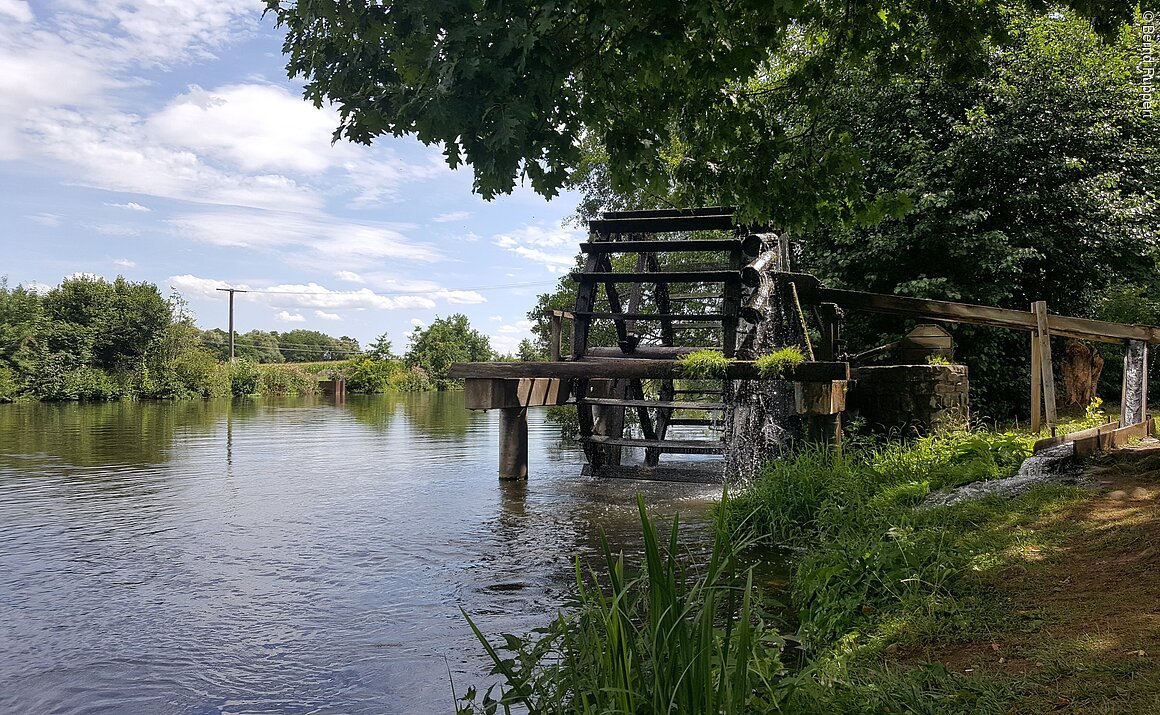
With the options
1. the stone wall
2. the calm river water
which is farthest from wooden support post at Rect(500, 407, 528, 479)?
the stone wall

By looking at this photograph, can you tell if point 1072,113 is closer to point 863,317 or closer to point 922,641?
point 863,317

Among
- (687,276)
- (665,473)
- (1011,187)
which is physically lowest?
(665,473)

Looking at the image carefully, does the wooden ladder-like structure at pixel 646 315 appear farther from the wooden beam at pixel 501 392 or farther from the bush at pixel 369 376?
the bush at pixel 369 376

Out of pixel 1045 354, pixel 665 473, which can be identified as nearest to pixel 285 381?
pixel 665 473

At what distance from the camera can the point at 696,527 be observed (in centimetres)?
666

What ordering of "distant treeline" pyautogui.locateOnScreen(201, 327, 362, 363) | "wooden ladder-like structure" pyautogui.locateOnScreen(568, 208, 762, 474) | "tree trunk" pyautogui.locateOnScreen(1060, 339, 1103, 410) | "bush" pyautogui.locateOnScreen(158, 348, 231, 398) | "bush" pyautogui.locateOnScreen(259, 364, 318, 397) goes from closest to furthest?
"wooden ladder-like structure" pyautogui.locateOnScreen(568, 208, 762, 474) → "tree trunk" pyautogui.locateOnScreen(1060, 339, 1103, 410) → "bush" pyautogui.locateOnScreen(158, 348, 231, 398) → "bush" pyautogui.locateOnScreen(259, 364, 318, 397) → "distant treeline" pyautogui.locateOnScreen(201, 327, 362, 363)

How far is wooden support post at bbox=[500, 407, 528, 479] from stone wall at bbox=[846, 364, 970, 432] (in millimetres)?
3815

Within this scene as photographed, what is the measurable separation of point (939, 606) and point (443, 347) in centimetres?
5419

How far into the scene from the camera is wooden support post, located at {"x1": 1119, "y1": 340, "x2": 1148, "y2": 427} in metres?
7.26

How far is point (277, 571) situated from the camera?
5.68m

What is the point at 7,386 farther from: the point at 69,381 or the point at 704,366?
the point at 704,366

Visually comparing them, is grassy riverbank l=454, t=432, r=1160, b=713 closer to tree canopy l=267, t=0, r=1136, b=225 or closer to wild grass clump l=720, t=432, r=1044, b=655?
wild grass clump l=720, t=432, r=1044, b=655

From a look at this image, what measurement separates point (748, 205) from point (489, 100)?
285cm

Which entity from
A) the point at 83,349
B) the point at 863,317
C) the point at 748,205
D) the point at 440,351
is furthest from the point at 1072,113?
the point at 440,351
